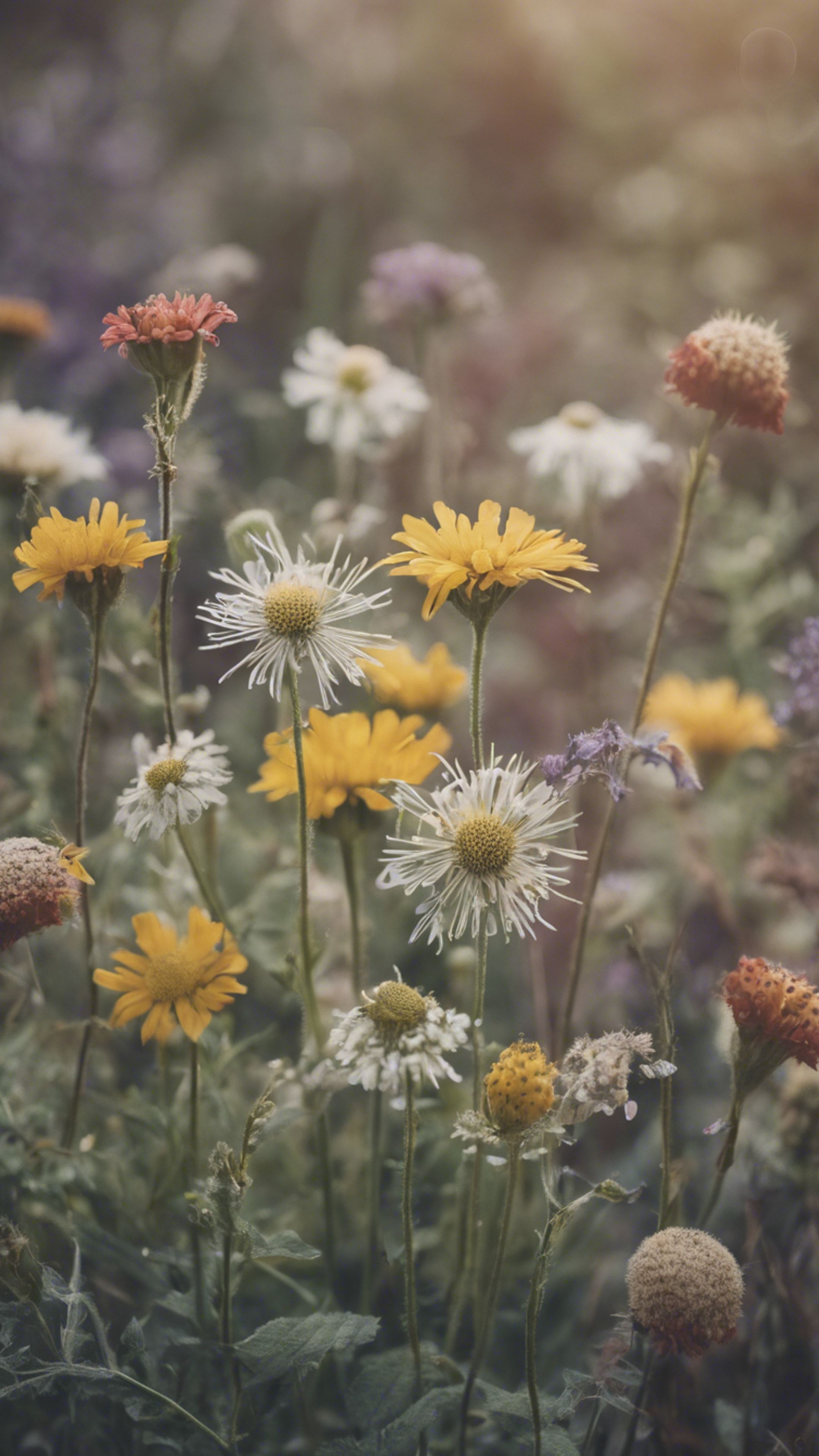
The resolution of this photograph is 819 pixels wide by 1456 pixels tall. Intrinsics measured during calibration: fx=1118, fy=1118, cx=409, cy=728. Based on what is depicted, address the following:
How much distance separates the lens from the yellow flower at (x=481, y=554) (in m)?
0.67

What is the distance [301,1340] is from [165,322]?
0.63 metres

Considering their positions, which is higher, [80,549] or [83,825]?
[80,549]

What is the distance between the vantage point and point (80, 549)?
0.70 metres

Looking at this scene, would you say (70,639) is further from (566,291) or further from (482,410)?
(566,291)

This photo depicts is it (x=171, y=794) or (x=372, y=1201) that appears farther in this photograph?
(x=372, y=1201)

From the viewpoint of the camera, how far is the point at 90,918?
839 millimetres

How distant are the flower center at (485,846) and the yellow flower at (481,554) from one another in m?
0.13

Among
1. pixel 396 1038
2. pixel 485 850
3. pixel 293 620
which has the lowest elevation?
pixel 396 1038

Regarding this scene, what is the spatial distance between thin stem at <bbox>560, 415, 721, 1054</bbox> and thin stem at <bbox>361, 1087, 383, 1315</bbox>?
0.15 metres

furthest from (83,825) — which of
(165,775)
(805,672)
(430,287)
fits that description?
(430,287)

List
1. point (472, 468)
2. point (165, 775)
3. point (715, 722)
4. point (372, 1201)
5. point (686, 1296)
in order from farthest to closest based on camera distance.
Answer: point (472, 468) < point (715, 722) < point (372, 1201) < point (165, 775) < point (686, 1296)

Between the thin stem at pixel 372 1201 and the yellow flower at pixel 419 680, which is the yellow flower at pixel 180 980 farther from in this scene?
the yellow flower at pixel 419 680

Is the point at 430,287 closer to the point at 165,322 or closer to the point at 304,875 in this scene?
the point at 165,322

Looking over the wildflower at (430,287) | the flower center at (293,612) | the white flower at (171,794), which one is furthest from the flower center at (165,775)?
the wildflower at (430,287)
